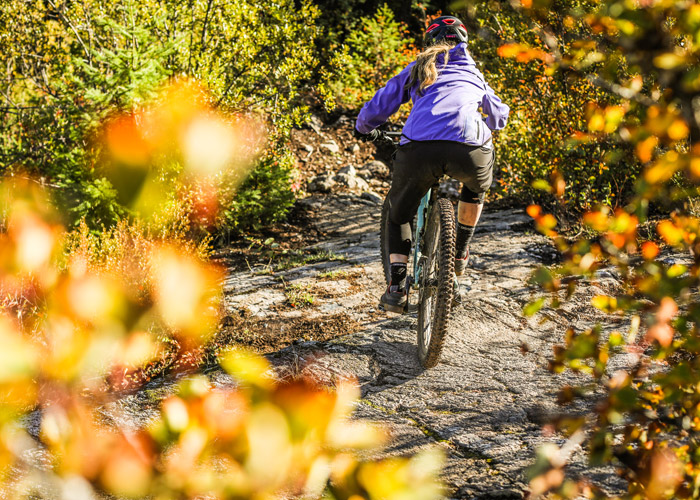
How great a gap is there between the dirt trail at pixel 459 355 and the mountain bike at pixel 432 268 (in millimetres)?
209

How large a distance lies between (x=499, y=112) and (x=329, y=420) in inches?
108

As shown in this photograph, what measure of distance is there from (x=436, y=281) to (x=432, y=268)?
5.4 inches

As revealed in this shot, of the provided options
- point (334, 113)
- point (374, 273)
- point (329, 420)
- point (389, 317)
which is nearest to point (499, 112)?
point (389, 317)

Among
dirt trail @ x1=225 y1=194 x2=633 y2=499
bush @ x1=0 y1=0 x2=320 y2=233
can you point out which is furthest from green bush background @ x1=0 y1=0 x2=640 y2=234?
dirt trail @ x1=225 y1=194 x2=633 y2=499

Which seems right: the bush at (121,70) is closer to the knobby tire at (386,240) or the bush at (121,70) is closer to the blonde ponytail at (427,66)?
the knobby tire at (386,240)

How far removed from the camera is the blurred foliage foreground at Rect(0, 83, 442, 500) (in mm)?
818

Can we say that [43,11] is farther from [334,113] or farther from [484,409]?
[484,409]

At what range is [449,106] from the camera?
293 centimetres

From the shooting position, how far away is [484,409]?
2.71 m

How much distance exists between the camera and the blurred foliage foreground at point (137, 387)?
0.82 m

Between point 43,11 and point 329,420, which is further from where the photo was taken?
point 43,11

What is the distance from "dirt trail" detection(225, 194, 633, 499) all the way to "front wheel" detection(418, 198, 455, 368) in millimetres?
166

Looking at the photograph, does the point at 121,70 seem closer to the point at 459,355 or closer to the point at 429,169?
the point at 429,169

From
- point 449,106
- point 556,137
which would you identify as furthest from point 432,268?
point 556,137
